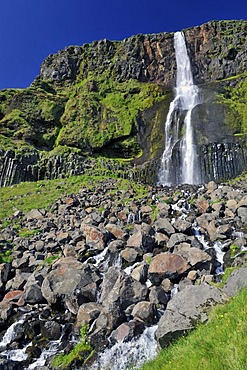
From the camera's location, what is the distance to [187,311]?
8.81 meters

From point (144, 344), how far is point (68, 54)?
9013 centimetres

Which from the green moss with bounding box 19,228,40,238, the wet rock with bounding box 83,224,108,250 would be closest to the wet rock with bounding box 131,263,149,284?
the wet rock with bounding box 83,224,108,250

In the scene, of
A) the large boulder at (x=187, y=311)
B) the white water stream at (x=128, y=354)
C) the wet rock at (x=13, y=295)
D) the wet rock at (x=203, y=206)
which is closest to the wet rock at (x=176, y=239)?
the wet rock at (x=203, y=206)

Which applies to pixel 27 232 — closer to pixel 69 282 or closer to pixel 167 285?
pixel 69 282

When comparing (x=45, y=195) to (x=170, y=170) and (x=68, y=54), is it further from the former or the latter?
(x=68, y=54)

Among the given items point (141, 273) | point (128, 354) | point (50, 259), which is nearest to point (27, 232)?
point (50, 259)

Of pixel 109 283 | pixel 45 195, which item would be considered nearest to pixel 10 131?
pixel 45 195

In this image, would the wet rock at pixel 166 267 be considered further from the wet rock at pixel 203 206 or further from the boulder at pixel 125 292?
the wet rock at pixel 203 206

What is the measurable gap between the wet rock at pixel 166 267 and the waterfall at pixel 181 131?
3175cm

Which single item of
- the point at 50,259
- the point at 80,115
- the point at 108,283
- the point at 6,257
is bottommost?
the point at 108,283

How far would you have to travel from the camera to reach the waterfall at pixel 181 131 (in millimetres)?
46000

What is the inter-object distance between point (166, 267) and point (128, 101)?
64719 mm

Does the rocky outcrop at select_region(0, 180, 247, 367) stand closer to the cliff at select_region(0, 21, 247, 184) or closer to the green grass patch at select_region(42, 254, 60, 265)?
the green grass patch at select_region(42, 254, 60, 265)

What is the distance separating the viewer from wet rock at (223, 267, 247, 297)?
30.5 feet
